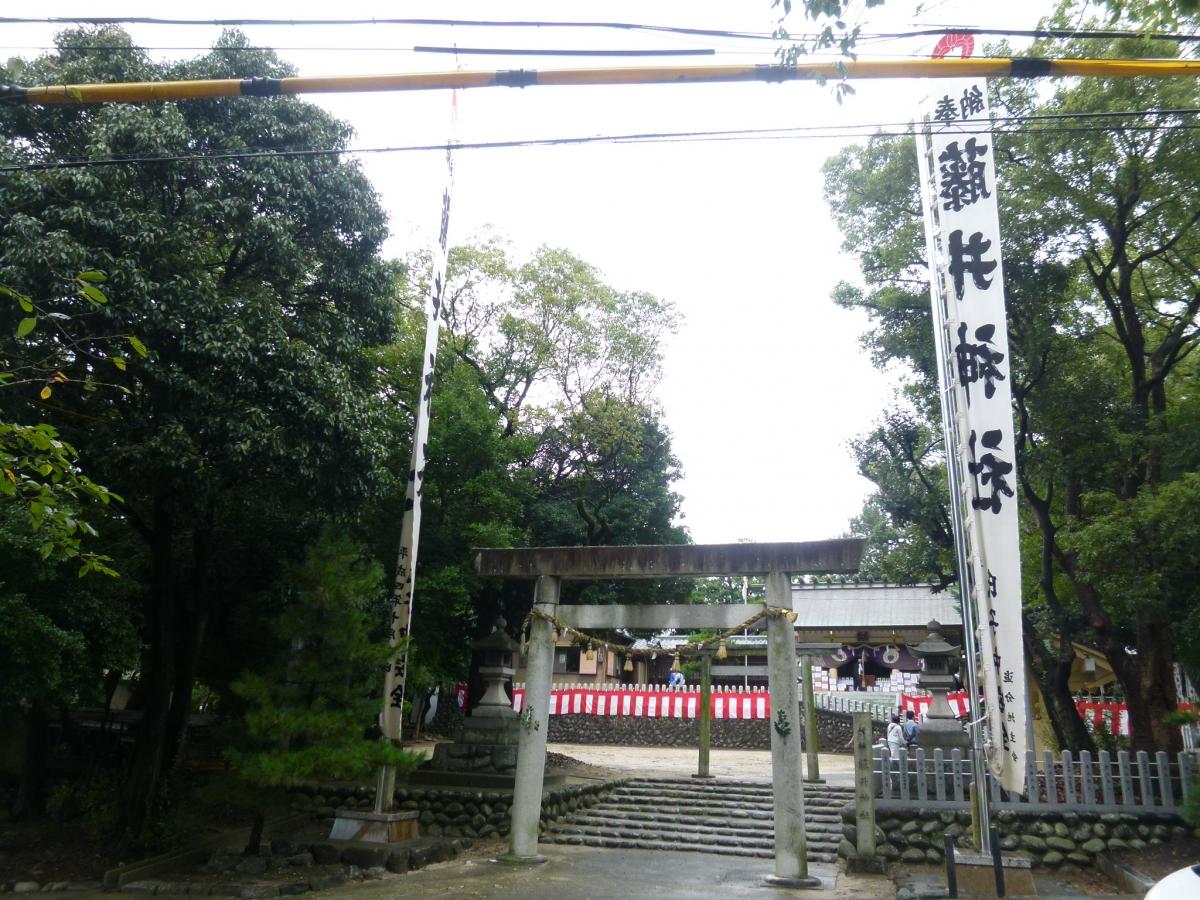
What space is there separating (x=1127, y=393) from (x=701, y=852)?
A: 33.0ft

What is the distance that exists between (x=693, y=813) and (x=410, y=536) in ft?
23.7

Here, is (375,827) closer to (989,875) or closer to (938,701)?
(989,875)

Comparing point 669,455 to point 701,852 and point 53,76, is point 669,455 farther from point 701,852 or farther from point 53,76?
point 53,76

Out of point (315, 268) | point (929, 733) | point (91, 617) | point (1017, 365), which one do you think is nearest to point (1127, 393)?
point (1017, 365)

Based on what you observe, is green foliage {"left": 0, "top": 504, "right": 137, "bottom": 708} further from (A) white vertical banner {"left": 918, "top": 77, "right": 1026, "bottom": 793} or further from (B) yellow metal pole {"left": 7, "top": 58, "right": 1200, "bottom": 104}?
(A) white vertical banner {"left": 918, "top": 77, "right": 1026, "bottom": 793}

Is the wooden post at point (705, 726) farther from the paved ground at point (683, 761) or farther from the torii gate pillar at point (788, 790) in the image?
the torii gate pillar at point (788, 790)

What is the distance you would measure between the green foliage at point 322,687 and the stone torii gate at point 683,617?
5.34 feet

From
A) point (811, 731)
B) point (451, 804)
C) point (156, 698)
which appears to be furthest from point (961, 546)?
point (156, 698)

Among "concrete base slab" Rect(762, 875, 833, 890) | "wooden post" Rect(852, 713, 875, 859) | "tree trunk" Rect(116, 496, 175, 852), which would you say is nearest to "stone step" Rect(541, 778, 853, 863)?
"wooden post" Rect(852, 713, 875, 859)

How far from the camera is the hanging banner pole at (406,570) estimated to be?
11680 millimetres

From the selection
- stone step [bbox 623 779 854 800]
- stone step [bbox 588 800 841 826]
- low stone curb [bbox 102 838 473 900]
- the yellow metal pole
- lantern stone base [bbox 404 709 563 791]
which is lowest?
low stone curb [bbox 102 838 473 900]

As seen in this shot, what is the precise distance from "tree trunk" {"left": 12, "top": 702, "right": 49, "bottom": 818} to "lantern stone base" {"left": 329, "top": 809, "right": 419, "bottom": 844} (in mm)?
6752

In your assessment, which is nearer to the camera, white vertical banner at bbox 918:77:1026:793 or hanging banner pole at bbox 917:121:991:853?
white vertical banner at bbox 918:77:1026:793

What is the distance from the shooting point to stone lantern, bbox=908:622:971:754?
12969 millimetres
